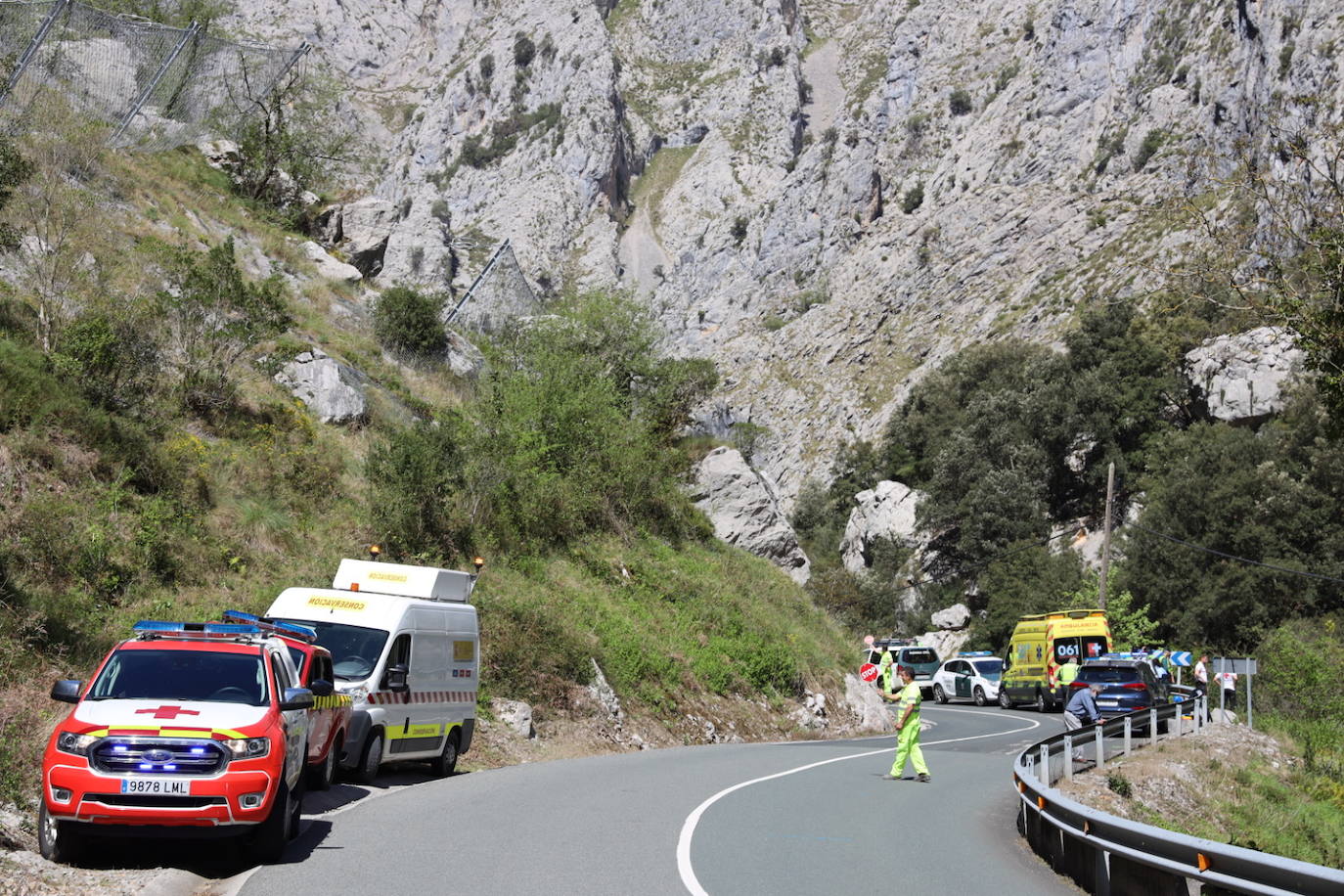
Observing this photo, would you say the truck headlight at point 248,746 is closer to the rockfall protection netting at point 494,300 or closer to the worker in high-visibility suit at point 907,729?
the worker in high-visibility suit at point 907,729

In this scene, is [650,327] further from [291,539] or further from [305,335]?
[291,539]

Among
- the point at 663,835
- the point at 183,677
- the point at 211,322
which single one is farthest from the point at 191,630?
the point at 211,322

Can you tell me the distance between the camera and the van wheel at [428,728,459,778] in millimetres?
14828

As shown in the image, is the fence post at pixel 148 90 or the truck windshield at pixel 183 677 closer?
the truck windshield at pixel 183 677

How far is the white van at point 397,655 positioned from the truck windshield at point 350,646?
0.01 metres

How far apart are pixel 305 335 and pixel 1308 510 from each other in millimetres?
44706

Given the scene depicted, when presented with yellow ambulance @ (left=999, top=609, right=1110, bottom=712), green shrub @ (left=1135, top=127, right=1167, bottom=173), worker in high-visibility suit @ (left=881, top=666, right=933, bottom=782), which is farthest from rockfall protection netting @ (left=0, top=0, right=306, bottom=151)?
green shrub @ (left=1135, top=127, right=1167, bottom=173)

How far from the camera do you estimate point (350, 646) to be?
1316cm

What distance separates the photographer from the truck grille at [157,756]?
7812 mm

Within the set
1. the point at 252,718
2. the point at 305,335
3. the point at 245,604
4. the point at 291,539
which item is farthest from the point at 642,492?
the point at 252,718

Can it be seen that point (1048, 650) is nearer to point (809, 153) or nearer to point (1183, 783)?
point (1183, 783)

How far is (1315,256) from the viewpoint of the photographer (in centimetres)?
1716

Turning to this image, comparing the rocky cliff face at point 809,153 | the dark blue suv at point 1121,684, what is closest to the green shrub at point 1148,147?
the rocky cliff face at point 809,153

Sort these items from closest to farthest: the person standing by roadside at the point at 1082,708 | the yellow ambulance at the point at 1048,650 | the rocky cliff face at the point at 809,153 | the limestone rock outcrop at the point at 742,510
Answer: the person standing by roadside at the point at 1082,708 < the yellow ambulance at the point at 1048,650 < the limestone rock outcrop at the point at 742,510 < the rocky cliff face at the point at 809,153
